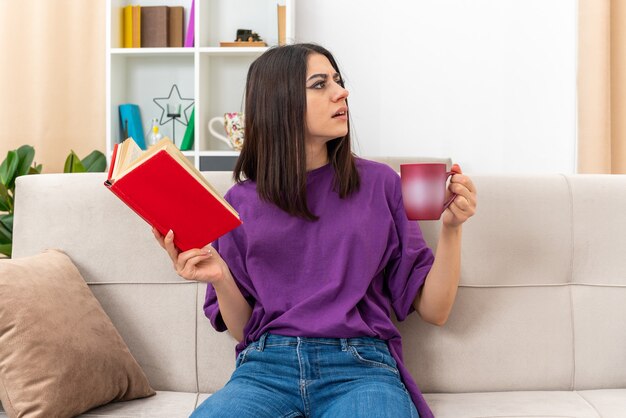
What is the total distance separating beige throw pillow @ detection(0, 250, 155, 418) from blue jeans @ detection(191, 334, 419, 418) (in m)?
0.25

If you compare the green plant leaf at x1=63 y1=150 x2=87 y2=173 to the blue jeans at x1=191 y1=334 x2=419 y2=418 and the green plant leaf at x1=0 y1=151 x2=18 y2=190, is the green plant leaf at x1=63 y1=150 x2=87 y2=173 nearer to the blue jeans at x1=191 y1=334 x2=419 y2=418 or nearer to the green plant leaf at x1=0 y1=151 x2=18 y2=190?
the green plant leaf at x1=0 y1=151 x2=18 y2=190

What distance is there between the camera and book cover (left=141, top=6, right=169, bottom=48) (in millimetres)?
3332

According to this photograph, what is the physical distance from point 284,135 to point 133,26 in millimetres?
2075

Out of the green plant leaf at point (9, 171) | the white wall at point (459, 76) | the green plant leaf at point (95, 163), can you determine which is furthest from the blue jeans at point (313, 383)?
the white wall at point (459, 76)

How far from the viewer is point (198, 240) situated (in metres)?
1.30

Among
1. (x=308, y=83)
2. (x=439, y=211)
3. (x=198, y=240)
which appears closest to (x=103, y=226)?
(x=198, y=240)

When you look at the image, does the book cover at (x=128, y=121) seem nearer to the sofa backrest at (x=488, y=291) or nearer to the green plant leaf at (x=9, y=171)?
the green plant leaf at (x=9, y=171)

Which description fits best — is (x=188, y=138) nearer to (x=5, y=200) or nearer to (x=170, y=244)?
(x=5, y=200)

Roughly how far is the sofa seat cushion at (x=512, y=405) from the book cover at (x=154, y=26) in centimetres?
230

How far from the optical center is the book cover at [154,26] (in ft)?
10.9

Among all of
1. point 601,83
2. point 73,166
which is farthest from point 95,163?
point 601,83

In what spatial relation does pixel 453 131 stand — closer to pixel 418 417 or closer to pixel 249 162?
pixel 249 162

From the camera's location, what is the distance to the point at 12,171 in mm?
2814

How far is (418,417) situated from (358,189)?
456 millimetres
